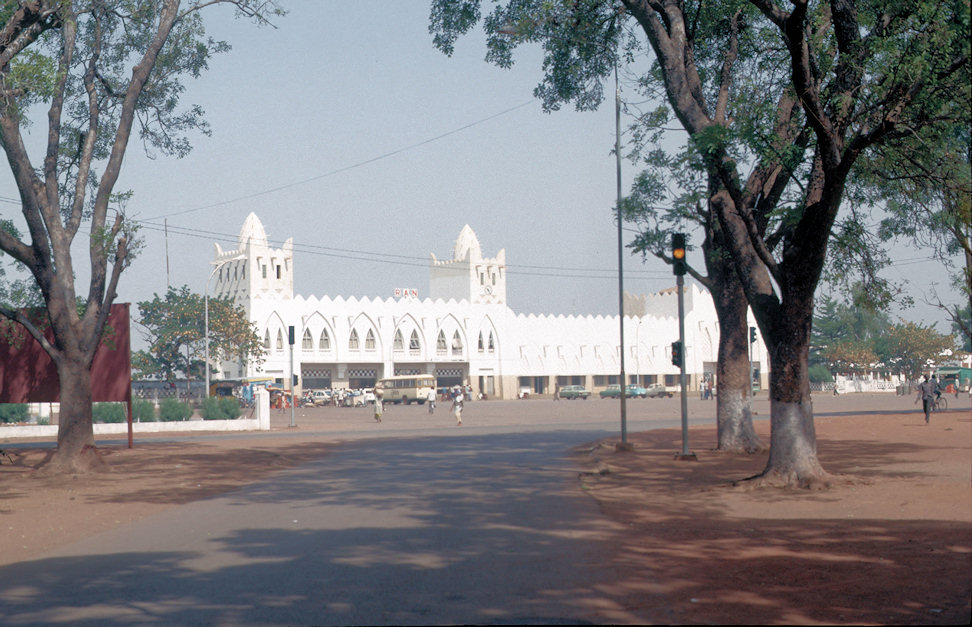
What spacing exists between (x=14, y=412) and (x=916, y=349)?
96.1 meters

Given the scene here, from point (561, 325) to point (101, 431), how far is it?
2662 inches

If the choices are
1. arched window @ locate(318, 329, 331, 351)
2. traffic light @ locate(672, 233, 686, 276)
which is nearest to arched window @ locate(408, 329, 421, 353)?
arched window @ locate(318, 329, 331, 351)

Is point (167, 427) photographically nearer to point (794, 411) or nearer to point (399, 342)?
point (794, 411)

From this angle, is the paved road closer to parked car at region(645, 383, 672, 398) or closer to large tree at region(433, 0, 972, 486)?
large tree at region(433, 0, 972, 486)

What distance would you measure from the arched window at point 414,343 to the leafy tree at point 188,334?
54.0ft

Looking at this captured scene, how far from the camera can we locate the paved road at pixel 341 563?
7.25m

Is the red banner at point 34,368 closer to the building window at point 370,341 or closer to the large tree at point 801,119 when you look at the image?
the large tree at point 801,119

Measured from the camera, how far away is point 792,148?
13766 millimetres

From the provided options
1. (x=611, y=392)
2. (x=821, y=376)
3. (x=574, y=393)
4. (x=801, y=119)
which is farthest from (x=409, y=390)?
(x=801, y=119)

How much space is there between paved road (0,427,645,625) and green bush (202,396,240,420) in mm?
26250

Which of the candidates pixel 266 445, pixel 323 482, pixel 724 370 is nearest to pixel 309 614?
pixel 323 482

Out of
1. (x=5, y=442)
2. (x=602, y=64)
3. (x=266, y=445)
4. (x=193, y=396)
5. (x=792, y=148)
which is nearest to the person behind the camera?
(x=792, y=148)

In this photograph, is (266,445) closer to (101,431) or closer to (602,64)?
(101,431)

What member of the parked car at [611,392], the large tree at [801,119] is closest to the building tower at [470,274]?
the parked car at [611,392]
